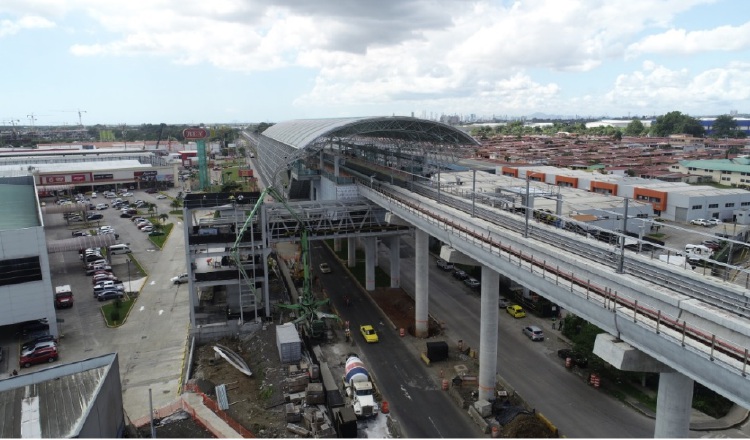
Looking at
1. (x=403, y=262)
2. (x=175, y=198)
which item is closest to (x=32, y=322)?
(x=403, y=262)

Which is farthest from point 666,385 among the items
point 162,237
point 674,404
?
point 162,237

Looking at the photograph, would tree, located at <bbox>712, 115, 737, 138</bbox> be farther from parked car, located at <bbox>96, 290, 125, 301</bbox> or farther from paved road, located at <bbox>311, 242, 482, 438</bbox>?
parked car, located at <bbox>96, 290, 125, 301</bbox>

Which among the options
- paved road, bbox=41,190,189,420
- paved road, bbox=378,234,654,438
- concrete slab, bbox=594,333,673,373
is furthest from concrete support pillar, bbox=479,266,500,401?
paved road, bbox=41,190,189,420

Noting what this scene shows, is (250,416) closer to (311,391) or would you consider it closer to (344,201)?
(311,391)

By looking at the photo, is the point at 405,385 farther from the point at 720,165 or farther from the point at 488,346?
the point at 720,165

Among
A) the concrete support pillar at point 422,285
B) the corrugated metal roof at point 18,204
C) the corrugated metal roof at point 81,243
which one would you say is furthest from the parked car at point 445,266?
the corrugated metal roof at point 18,204

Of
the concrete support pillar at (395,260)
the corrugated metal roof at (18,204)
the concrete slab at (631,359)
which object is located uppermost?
the corrugated metal roof at (18,204)

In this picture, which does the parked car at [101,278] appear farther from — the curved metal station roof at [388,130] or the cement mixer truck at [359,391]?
the cement mixer truck at [359,391]
